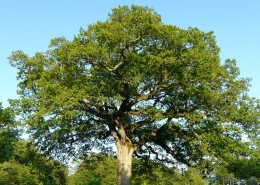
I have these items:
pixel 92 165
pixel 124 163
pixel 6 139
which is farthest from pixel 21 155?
pixel 6 139

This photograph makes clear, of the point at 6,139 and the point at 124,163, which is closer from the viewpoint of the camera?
the point at 6,139

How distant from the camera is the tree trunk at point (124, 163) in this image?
3012 centimetres

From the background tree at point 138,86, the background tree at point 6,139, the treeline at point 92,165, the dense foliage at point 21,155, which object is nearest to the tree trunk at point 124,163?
the background tree at point 138,86

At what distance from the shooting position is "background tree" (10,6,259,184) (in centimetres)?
2741

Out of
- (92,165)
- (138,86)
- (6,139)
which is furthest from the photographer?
(92,165)

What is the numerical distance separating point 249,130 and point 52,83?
53.3ft

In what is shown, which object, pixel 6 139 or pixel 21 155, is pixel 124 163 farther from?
pixel 6 139

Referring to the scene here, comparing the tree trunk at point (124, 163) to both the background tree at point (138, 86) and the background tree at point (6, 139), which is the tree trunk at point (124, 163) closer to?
the background tree at point (138, 86)

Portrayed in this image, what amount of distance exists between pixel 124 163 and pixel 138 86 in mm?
6690

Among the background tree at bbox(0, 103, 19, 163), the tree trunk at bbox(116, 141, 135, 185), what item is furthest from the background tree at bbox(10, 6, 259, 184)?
the background tree at bbox(0, 103, 19, 163)

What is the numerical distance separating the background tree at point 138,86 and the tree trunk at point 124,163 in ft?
0.28

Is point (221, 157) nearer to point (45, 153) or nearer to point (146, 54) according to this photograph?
point (146, 54)

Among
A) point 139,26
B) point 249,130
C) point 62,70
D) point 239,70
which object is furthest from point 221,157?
point 62,70

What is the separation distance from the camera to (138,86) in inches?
1161
